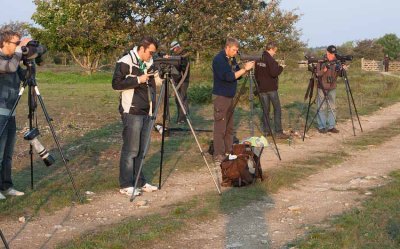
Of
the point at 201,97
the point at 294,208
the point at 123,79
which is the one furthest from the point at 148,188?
the point at 201,97

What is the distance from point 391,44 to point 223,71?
7095cm

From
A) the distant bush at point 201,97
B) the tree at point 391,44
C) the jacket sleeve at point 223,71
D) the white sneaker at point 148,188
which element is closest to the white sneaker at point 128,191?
the white sneaker at point 148,188

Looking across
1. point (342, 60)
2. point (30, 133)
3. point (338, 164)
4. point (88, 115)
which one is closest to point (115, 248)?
point (30, 133)

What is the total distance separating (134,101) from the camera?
7508 mm

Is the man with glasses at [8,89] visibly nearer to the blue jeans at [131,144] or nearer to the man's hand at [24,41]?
the man's hand at [24,41]

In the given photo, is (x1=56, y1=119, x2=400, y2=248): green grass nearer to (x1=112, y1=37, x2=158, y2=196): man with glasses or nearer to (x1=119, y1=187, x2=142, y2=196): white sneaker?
(x1=119, y1=187, x2=142, y2=196): white sneaker

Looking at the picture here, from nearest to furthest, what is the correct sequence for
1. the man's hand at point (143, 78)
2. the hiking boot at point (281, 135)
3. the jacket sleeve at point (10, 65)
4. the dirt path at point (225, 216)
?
the dirt path at point (225, 216) → the jacket sleeve at point (10, 65) → the man's hand at point (143, 78) → the hiking boot at point (281, 135)

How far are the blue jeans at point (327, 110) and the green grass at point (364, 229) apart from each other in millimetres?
6156

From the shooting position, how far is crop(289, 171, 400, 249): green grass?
546 cm

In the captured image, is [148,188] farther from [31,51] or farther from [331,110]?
[331,110]

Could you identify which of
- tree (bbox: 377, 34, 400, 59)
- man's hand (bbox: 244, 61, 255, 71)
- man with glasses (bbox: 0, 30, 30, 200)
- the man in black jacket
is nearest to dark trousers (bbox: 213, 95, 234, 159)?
man's hand (bbox: 244, 61, 255, 71)

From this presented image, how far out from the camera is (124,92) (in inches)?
297

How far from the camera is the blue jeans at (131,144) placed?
24.8 feet

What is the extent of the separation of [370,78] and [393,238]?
28.1 metres
